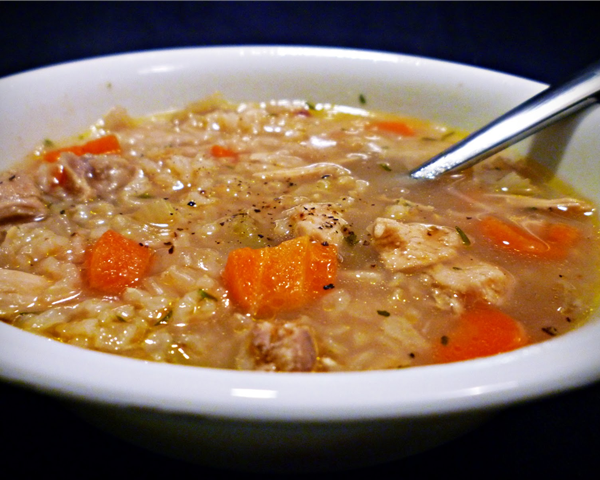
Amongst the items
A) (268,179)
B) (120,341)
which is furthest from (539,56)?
(120,341)

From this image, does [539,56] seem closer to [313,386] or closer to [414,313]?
[414,313]

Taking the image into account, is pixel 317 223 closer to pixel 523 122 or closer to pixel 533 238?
pixel 533 238

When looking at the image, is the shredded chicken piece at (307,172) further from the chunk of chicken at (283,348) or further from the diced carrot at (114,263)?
the chunk of chicken at (283,348)

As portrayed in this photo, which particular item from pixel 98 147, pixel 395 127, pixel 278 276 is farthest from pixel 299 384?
pixel 395 127

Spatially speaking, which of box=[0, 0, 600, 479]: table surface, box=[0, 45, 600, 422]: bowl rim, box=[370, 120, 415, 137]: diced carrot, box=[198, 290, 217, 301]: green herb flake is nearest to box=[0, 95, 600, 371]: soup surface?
box=[198, 290, 217, 301]: green herb flake

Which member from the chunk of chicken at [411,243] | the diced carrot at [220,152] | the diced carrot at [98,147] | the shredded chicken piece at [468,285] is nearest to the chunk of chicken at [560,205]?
the chunk of chicken at [411,243]

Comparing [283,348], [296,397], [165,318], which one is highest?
[296,397]

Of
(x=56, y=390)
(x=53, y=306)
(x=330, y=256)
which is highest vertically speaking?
(x=56, y=390)
